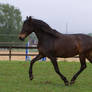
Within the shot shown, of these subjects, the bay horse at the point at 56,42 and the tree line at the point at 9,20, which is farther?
the tree line at the point at 9,20

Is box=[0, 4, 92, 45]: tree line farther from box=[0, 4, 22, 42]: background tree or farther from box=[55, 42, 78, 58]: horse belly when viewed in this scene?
box=[55, 42, 78, 58]: horse belly

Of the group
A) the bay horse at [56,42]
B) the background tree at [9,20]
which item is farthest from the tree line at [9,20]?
the bay horse at [56,42]

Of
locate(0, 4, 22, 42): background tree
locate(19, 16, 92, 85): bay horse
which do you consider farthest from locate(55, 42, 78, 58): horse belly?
locate(0, 4, 22, 42): background tree

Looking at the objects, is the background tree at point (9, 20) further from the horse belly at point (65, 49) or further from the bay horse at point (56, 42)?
the horse belly at point (65, 49)

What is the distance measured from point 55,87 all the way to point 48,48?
1209 millimetres

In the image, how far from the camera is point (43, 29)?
8.84 m

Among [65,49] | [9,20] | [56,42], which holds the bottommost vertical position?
[9,20]

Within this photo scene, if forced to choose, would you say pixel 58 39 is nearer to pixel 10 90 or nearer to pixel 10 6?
pixel 10 90

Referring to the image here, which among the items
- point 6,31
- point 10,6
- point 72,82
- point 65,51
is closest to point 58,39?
point 65,51

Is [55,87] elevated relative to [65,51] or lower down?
lower down

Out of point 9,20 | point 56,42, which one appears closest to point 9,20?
point 9,20

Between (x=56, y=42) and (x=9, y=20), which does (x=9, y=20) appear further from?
(x=56, y=42)

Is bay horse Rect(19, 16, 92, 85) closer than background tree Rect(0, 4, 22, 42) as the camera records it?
Yes

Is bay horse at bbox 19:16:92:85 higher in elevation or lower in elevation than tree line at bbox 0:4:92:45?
higher
